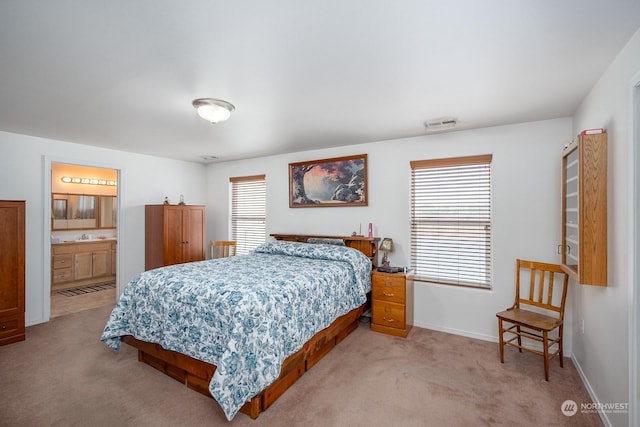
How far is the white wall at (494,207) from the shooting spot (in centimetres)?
305

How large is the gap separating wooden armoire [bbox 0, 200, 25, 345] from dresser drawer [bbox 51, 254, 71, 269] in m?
2.40

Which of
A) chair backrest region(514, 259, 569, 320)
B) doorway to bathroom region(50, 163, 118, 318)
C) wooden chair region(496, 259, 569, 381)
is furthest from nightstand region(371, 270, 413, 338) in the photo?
doorway to bathroom region(50, 163, 118, 318)

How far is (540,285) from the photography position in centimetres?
290

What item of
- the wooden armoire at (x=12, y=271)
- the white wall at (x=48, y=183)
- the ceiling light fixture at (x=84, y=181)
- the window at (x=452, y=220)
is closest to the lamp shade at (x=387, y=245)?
the window at (x=452, y=220)

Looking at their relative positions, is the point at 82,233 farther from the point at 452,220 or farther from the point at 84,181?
the point at 452,220

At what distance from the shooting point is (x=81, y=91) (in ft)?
7.80

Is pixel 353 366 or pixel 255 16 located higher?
pixel 255 16

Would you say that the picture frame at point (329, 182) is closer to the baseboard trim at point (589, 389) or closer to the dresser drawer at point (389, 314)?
the dresser drawer at point (389, 314)

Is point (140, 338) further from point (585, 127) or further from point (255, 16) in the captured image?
point (585, 127)

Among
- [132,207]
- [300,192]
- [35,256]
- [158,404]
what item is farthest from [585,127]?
[35,256]

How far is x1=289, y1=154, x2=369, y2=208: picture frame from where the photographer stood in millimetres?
4137

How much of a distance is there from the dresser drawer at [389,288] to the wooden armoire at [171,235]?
3218 millimetres

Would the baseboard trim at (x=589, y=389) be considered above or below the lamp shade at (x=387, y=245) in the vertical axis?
below

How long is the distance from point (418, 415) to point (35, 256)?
15.6ft
